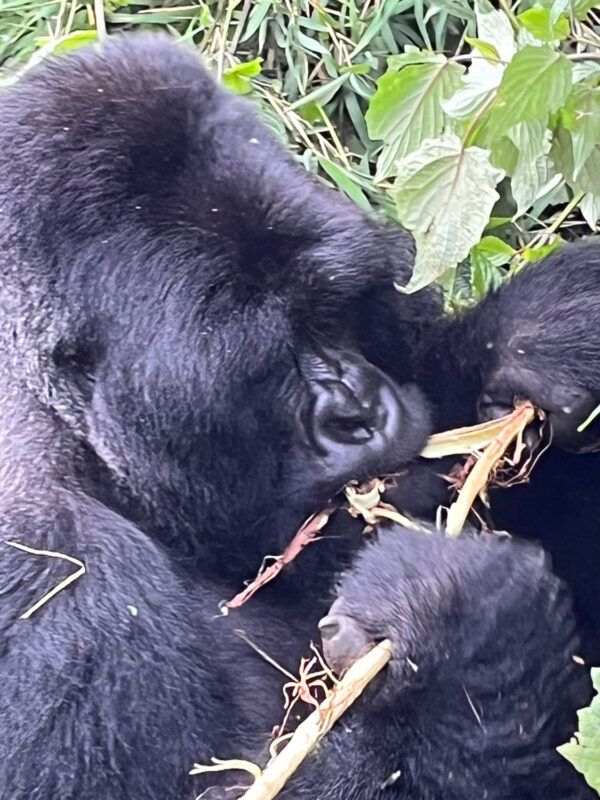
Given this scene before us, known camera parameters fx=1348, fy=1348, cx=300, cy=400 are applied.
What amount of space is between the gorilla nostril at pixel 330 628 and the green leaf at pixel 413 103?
2.00 feet

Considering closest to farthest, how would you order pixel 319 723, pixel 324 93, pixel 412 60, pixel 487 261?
pixel 319 723 → pixel 412 60 → pixel 487 261 → pixel 324 93

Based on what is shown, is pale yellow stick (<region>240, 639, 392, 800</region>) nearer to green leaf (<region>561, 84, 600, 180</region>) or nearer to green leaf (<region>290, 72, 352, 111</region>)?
green leaf (<region>561, 84, 600, 180</region>)

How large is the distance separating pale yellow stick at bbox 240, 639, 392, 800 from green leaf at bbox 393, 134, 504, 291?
1.41 feet

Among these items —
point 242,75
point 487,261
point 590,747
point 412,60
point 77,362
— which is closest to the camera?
point 590,747

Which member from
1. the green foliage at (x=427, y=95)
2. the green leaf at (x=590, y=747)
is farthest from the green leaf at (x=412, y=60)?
the green leaf at (x=590, y=747)

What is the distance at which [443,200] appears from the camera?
60.5 inches

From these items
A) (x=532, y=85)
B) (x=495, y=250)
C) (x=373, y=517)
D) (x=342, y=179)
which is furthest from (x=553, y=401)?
(x=342, y=179)

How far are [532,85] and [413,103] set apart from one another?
0.28 metres

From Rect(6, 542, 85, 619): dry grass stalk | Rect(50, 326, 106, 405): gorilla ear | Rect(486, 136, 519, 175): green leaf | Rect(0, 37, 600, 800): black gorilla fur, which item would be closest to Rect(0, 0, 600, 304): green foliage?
Rect(486, 136, 519, 175): green leaf

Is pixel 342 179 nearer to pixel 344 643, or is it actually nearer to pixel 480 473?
pixel 480 473

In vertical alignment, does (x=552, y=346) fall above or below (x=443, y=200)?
below

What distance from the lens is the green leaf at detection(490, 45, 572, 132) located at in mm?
1420

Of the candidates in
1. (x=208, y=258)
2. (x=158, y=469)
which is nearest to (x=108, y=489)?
(x=158, y=469)

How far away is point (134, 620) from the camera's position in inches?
57.4
